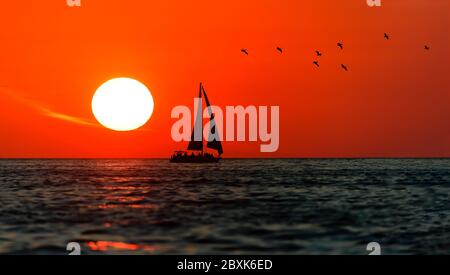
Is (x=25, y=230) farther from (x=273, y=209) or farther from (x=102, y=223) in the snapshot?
(x=273, y=209)

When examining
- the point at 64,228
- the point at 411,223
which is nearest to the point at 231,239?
the point at 64,228

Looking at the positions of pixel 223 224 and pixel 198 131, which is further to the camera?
pixel 198 131

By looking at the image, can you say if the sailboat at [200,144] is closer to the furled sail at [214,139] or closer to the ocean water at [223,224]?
the furled sail at [214,139]

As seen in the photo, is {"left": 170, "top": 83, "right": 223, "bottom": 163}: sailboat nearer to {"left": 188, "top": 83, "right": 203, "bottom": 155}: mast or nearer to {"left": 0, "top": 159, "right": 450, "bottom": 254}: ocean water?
{"left": 188, "top": 83, "right": 203, "bottom": 155}: mast

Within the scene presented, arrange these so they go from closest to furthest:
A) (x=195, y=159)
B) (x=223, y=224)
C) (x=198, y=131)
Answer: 1. (x=223, y=224)
2. (x=198, y=131)
3. (x=195, y=159)

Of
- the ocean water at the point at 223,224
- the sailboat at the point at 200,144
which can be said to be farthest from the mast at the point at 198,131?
the ocean water at the point at 223,224

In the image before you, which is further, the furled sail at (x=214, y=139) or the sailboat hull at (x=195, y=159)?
the sailboat hull at (x=195, y=159)

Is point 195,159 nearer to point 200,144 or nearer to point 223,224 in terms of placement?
point 200,144

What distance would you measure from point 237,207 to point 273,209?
267cm

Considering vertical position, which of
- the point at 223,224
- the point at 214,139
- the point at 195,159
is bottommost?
the point at 223,224

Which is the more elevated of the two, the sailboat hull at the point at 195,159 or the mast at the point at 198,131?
the mast at the point at 198,131

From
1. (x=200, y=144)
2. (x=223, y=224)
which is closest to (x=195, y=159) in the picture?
(x=200, y=144)

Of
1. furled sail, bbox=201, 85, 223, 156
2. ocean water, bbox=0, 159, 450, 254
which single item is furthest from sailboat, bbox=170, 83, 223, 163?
ocean water, bbox=0, 159, 450, 254
